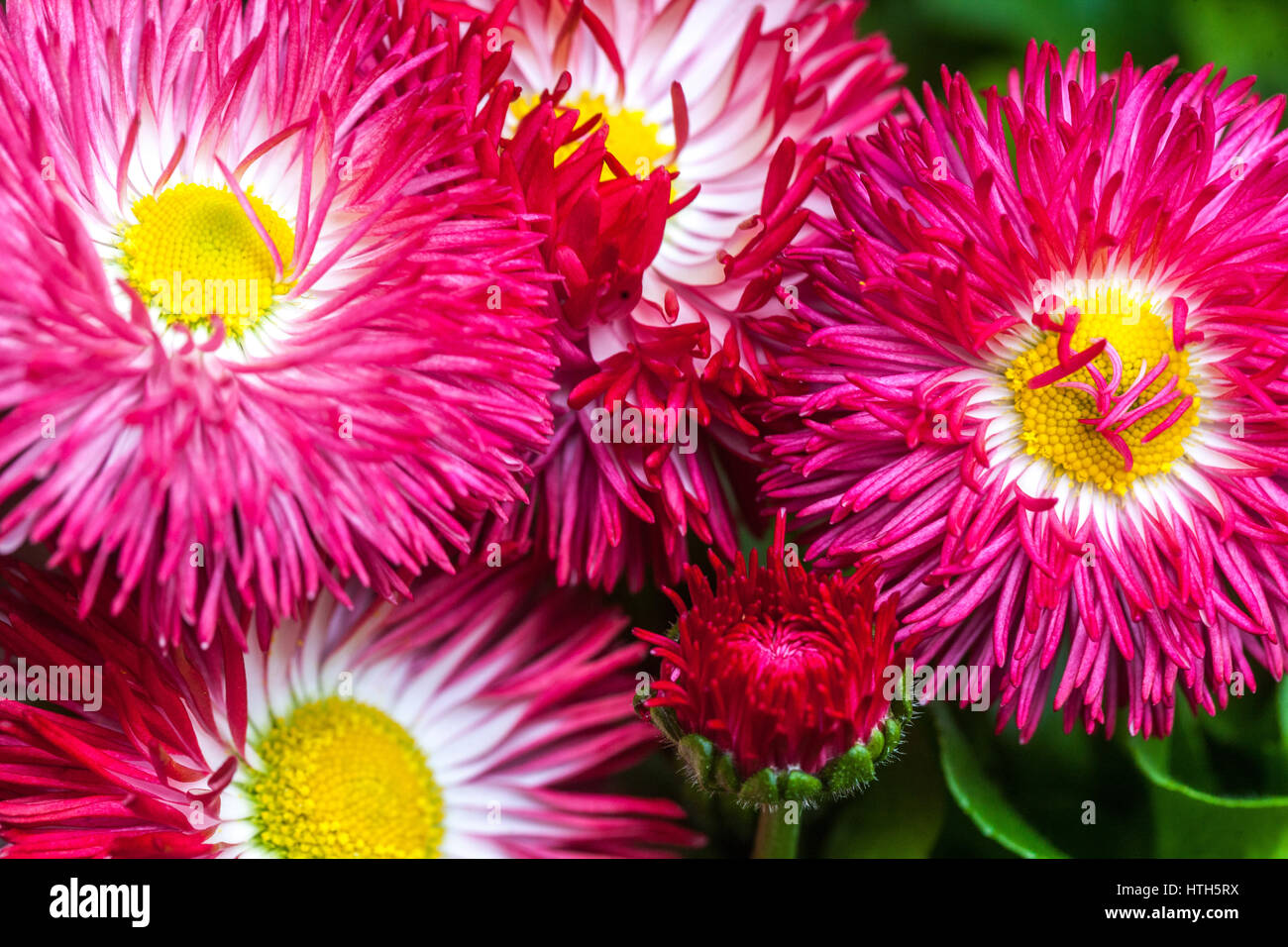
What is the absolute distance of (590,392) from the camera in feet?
1.86

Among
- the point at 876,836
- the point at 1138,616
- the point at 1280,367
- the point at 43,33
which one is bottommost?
the point at 876,836

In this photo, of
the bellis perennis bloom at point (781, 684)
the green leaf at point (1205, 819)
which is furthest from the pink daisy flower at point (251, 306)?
the green leaf at point (1205, 819)

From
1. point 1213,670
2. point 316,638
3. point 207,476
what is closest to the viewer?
point 207,476

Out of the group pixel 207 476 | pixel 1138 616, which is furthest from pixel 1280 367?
pixel 207 476

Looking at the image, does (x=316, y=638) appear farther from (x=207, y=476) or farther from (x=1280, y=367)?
(x=1280, y=367)

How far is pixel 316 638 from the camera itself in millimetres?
670

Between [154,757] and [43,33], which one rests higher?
[43,33]

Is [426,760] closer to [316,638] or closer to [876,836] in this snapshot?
[316,638]

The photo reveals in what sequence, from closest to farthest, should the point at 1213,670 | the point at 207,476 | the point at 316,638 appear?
the point at 207,476 → the point at 1213,670 → the point at 316,638

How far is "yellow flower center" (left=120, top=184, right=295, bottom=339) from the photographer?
0.54m

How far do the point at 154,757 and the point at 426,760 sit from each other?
0.17 meters

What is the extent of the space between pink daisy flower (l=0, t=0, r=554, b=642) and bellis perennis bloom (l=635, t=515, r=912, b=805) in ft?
0.36

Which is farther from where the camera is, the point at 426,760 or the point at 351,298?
the point at 426,760

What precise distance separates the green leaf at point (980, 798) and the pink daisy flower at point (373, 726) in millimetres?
152
